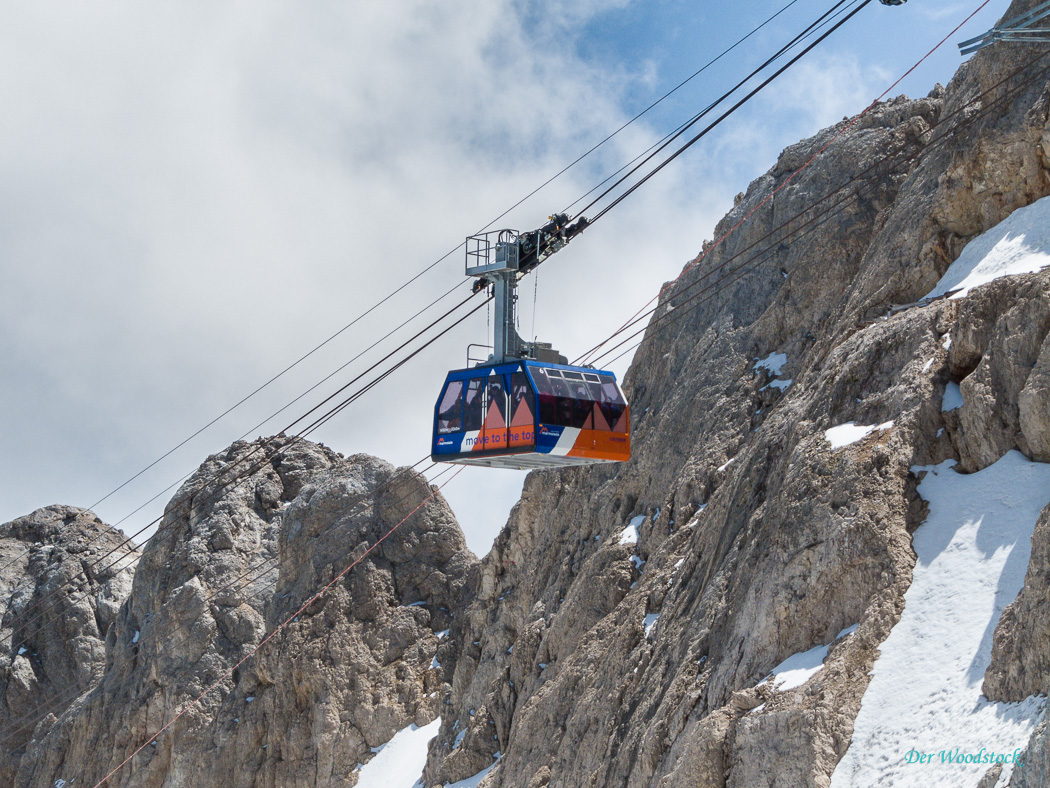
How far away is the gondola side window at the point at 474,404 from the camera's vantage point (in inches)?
876

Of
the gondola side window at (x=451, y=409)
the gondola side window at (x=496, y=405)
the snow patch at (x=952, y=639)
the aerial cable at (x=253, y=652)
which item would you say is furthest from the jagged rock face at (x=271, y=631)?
the snow patch at (x=952, y=639)

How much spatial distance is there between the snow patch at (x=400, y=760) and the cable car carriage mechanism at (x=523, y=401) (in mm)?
24022

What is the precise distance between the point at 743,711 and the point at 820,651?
5.19 feet

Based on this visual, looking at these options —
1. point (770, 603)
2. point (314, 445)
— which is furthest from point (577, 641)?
point (314, 445)

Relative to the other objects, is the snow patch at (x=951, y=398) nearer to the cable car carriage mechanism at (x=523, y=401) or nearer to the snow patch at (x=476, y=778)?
the cable car carriage mechanism at (x=523, y=401)

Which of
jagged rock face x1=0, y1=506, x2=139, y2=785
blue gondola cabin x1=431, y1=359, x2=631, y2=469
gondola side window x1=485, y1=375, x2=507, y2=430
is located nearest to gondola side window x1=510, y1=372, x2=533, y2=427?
blue gondola cabin x1=431, y1=359, x2=631, y2=469

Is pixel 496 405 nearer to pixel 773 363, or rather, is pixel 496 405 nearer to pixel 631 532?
pixel 631 532

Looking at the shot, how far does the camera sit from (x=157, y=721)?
170 ft

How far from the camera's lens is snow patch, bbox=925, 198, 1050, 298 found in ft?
72.4

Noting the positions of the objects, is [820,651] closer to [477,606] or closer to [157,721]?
[477,606]

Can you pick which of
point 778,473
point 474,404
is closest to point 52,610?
point 474,404

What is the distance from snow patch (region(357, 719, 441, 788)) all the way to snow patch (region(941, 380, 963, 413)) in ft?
92.8

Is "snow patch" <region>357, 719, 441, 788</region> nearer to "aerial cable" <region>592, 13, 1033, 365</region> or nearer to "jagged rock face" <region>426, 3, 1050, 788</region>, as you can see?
"jagged rock face" <region>426, 3, 1050, 788</region>

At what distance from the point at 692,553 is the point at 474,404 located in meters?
6.75
